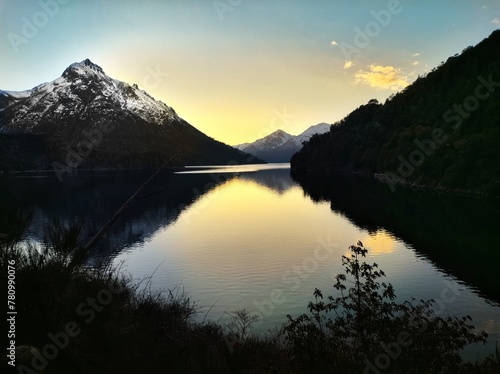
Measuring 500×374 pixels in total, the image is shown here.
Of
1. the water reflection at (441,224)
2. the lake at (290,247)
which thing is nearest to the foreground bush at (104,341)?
the lake at (290,247)

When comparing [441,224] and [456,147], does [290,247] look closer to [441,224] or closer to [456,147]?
[441,224]

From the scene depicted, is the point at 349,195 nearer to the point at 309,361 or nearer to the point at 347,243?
the point at 347,243

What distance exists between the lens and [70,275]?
12133mm

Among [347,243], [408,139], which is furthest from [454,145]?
[347,243]

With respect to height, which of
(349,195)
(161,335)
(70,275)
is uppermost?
(70,275)

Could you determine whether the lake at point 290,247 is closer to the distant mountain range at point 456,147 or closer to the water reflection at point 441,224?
the water reflection at point 441,224

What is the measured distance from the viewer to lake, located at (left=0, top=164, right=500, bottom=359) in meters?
32.3

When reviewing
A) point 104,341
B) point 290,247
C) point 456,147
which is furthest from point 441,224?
point 456,147

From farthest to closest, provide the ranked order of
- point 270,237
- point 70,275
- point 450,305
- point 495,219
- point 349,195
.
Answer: point 349,195
point 495,219
point 270,237
point 450,305
point 70,275

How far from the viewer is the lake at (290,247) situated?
106ft

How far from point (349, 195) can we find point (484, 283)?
83383 millimetres

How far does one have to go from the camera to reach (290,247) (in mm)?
54375

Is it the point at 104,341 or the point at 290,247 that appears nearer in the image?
the point at 104,341

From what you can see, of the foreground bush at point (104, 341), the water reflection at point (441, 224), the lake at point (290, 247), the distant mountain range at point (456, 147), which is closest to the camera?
the foreground bush at point (104, 341)
